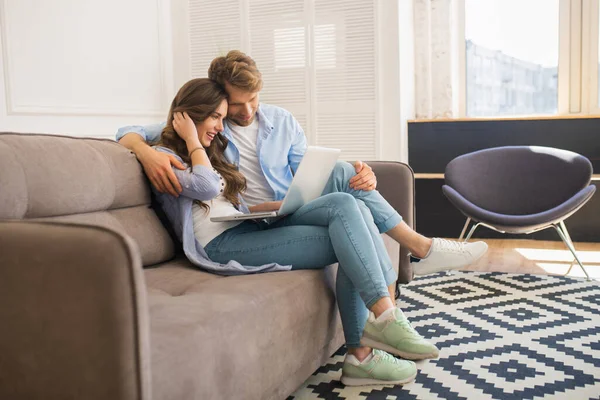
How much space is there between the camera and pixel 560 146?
418cm

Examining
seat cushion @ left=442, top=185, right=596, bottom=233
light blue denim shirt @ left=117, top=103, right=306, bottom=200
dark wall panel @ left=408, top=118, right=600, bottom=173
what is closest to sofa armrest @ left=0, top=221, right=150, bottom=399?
light blue denim shirt @ left=117, top=103, right=306, bottom=200

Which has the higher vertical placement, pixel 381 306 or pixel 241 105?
pixel 241 105

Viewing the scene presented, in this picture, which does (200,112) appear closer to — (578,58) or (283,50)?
(283,50)

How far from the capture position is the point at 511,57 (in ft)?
15.5

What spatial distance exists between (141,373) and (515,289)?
2.39 meters

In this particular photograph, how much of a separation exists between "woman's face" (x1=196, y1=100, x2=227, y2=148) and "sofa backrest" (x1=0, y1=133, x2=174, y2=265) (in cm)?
22

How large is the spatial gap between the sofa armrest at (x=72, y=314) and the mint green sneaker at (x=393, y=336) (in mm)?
923

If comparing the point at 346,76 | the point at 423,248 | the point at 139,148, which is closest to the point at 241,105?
the point at 139,148

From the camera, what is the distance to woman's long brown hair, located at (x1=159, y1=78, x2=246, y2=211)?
203cm

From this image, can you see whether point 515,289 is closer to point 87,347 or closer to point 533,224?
point 533,224

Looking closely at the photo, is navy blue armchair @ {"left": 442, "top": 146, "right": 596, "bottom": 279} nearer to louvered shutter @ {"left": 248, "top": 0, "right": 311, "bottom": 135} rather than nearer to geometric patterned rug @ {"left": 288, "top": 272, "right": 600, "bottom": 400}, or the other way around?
geometric patterned rug @ {"left": 288, "top": 272, "right": 600, "bottom": 400}

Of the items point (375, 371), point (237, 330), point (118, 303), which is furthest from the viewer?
point (375, 371)

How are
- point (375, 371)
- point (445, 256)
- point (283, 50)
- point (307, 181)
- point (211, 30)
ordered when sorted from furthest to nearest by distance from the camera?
point (211, 30) → point (283, 50) → point (445, 256) → point (307, 181) → point (375, 371)

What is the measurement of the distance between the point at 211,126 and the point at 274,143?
33cm
